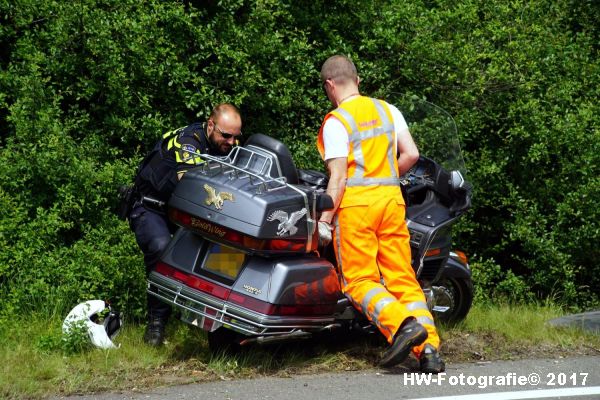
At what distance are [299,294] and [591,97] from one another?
4968 millimetres

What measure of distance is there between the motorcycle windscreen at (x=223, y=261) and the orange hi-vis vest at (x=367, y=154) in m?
0.79

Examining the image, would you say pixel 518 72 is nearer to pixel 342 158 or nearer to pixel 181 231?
pixel 342 158

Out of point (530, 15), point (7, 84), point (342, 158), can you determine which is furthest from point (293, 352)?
point (530, 15)

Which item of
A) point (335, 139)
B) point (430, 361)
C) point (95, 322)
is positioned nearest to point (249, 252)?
point (335, 139)

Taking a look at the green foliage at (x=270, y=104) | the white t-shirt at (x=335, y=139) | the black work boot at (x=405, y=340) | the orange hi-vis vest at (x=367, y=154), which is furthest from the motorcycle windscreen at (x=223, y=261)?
the green foliage at (x=270, y=104)

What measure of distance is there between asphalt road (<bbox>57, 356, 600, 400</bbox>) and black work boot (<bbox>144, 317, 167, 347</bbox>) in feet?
2.99

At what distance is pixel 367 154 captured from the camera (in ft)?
21.2

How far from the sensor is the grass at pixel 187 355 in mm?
5938

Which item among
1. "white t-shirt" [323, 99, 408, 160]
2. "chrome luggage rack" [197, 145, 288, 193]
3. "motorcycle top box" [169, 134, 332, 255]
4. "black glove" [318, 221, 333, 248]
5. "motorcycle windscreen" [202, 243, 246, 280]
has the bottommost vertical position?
"motorcycle windscreen" [202, 243, 246, 280]

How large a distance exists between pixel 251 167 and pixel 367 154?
760 mm

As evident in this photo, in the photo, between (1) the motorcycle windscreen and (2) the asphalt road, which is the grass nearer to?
(2) the asphalt road

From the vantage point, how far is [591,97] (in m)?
9.76

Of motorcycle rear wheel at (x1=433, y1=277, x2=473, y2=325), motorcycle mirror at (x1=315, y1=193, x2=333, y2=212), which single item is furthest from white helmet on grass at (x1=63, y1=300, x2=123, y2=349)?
motorcycle rear wheel at (x1=433, y1=277, x2=473, y2=325)

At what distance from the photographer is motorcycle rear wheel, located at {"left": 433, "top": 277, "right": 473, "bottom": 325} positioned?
7.45 metres
